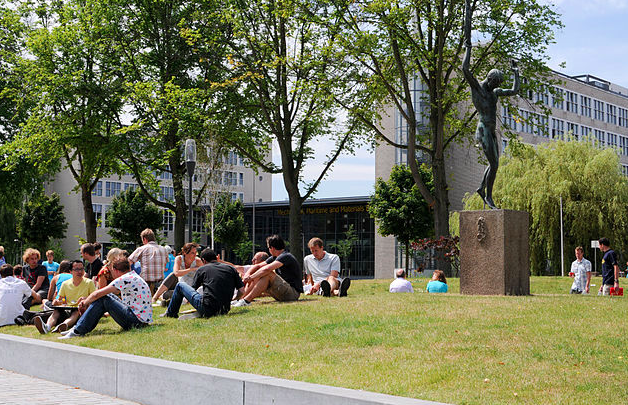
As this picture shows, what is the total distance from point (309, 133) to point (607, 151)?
65.3 ft

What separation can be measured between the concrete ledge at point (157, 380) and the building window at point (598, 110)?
74.4 metres

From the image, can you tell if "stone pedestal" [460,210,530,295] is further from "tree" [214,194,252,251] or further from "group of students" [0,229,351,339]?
"tree" [214,194,252,251]

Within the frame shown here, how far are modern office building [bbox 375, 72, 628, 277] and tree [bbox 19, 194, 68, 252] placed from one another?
31003 mm

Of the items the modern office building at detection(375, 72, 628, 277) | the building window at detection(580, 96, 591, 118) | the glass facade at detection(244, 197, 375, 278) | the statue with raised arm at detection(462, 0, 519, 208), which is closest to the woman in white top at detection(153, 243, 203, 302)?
the statue with raised arm at detection(462, 0, 519, 208)

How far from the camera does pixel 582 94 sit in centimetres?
7419

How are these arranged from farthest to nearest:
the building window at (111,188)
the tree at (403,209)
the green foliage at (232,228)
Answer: the building window at (111,188) → the green foliage at (232,228) → the tree at (403,209)

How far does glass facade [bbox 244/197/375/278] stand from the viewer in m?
75.5

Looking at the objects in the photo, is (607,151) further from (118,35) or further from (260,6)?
(118,35)

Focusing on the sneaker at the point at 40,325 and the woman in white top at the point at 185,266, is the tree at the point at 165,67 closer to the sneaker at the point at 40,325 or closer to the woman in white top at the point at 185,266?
the woman in white top at the point at 185,266

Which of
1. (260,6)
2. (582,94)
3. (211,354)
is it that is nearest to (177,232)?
(260,6)

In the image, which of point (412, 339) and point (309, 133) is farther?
point (309, 133)

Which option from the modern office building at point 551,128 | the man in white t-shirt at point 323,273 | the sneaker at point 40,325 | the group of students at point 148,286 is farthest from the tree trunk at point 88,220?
the modern office building at point 551,128

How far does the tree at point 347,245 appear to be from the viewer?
73812 millimetres

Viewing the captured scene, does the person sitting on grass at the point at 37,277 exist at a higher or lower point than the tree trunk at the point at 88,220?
lower
